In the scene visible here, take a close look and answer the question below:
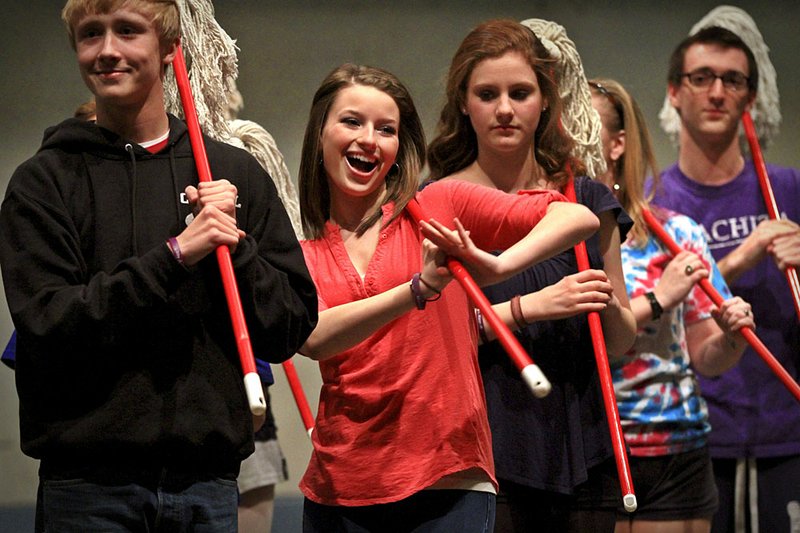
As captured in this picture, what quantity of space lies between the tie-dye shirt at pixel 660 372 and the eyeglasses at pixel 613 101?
0.74ft

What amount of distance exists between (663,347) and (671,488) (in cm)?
32

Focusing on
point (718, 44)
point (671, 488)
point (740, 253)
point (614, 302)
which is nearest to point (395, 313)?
point (614, 302)

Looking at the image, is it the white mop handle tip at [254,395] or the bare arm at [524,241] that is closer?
the white mop handle tip at [254,395]

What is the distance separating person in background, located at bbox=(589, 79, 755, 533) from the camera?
101 inches

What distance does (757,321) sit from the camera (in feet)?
10.4

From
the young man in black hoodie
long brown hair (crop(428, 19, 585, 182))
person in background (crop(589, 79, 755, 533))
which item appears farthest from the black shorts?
the young man in black hoodie

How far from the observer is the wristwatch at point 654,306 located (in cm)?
270

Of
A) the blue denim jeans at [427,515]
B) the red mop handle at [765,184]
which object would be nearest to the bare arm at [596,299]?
the blue denim jeans at [427,515]

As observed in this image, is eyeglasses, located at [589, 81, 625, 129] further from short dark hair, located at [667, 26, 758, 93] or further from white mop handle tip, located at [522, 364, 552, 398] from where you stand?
white mop handle tip, located at [522, 364, 552, 398]

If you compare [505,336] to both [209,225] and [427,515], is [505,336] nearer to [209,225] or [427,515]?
[427,515]

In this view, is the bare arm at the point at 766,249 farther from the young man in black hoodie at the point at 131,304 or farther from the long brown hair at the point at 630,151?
the young man in black hoodie at the point at 131,304

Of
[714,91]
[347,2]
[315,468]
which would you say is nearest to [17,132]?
[347,2]

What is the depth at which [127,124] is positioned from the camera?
73.4 inches

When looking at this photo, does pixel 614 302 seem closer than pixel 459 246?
No
